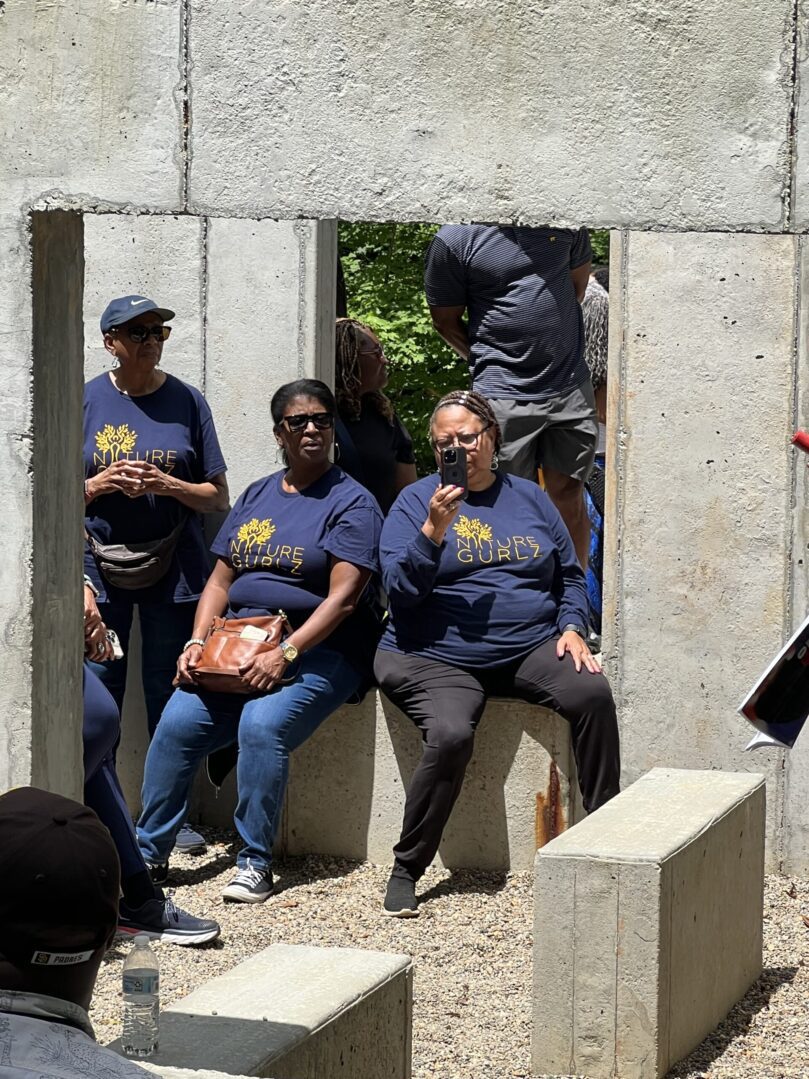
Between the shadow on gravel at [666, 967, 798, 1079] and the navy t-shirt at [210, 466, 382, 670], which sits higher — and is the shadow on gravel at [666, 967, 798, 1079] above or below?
below

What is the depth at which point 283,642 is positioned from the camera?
6477mm

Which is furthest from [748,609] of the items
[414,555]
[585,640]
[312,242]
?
[312,242]

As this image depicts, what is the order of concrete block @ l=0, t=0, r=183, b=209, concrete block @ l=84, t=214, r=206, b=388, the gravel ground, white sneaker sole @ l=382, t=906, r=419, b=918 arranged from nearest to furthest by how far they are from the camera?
concrete block @ l=0, t=0, r=183, b=209
the gravel ground
white sneaker sole @ l=382, t=906, r=419, b=918
concrete block @ l=84, t=214, r=206, b=388

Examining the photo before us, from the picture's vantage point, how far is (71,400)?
4.62 metres

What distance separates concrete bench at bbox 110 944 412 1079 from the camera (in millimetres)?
3516

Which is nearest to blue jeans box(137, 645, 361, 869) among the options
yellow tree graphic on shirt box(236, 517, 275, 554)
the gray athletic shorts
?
yellow tree graphic on shirt box(236, 517, 275, 554)

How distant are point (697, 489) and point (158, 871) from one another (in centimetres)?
238

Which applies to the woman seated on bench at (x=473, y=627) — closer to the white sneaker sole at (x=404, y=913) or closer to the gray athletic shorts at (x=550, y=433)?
the white sneaker sole at (x=404, y=913)

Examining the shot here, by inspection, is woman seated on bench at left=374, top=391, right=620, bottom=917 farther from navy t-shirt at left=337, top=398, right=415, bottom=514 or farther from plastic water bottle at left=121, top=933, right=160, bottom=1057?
plastic water bottle at left=121, top=933, right=160, bottom=1057

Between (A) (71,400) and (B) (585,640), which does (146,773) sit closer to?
(B) (585,640)

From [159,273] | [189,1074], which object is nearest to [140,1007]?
[189,1074]

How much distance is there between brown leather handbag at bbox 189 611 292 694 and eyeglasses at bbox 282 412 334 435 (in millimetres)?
683

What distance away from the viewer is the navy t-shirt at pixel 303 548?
21.5 feet

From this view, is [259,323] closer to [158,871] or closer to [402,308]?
[158,871]
